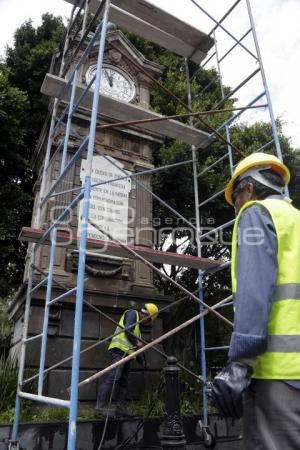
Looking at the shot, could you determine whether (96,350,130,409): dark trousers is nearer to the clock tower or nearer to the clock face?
the clock tower

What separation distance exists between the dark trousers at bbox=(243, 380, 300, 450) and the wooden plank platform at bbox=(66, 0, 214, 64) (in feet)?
17.8

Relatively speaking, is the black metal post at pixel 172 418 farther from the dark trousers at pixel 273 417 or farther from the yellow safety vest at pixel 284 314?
the yellow safety vest at pixel 284 314

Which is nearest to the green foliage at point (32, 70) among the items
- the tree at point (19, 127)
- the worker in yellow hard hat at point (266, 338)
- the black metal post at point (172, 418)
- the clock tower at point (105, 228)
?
the tree at point (19, 127)

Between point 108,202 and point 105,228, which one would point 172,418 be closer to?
point 105,228

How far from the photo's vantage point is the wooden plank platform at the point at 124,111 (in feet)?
16.9

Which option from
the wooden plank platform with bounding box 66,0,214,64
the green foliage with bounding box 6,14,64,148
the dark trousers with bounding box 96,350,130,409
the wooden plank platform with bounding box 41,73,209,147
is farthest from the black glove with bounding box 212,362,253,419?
the green foliage with bounding box 6,14,64,148

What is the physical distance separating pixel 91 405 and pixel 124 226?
3.14 m

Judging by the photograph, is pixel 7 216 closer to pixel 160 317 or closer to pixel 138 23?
pixel 160 317

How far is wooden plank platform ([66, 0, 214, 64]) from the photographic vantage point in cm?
570

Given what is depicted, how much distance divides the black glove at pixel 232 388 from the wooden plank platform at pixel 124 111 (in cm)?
417

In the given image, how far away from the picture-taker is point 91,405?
19.6 ft

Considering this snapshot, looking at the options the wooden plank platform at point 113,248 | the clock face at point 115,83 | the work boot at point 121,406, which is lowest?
the work boot at point 121,406

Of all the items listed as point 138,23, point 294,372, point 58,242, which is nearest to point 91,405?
point 58,242

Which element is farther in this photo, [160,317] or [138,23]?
[160,317]
